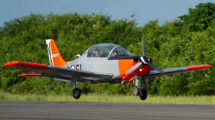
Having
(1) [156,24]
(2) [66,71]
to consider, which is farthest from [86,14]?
(2) [66,71]

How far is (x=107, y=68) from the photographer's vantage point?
21.5 m

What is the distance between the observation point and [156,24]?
4606cm

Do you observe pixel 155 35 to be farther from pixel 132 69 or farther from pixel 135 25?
pixel 132 69

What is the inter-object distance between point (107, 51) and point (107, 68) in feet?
2.55

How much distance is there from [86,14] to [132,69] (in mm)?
41283

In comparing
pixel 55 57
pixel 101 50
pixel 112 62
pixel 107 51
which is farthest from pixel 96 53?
pixel 55 57

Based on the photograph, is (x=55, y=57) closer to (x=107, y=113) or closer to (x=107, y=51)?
(x=107, y=51)

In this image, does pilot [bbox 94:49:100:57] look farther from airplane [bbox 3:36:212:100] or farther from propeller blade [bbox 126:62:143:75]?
propeller blade [bbox 126:62:143:75]

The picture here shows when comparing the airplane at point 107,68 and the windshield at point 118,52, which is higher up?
the windshield at point 118,52

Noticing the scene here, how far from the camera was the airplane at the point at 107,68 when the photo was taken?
65.8 feet

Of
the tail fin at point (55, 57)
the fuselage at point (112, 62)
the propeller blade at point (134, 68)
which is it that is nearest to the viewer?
the propeller blade at point (134, 68)

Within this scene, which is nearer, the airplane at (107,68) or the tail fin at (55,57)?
the airplane at (107,68)

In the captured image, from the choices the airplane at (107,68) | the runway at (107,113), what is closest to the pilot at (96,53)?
the airplane at (107,68)

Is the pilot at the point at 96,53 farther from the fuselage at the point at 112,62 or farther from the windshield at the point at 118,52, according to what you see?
the windshield at the point at 118,52
